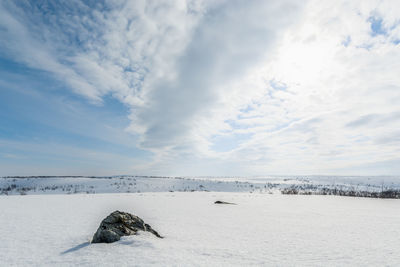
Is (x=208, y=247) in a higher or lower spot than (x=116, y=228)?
lower

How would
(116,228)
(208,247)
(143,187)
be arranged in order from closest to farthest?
(208,247) < (116,228) < (143,187)

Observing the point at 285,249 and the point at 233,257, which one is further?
the point at 285,249

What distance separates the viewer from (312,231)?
6.94m

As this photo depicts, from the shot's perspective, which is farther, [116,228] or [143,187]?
[143,187]

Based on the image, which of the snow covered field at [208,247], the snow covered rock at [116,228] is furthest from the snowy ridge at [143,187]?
the snow covered rock at [116,228]

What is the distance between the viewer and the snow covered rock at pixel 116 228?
5.06 metres

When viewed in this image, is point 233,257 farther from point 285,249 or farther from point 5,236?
point 5,236

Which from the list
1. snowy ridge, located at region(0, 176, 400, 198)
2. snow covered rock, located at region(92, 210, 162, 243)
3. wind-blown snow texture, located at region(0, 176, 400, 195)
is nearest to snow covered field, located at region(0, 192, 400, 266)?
snow covered rock, located at region(92, 210, 162, 243)

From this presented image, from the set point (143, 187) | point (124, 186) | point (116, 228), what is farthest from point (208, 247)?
point (143, 187)

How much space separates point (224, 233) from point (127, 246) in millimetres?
3088

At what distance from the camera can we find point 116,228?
5484mm

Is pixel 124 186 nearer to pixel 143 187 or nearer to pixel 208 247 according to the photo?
pixel 143 187

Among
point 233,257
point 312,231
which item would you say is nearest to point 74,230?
point 233,257

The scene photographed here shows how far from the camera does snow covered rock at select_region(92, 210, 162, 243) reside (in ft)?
16.6
